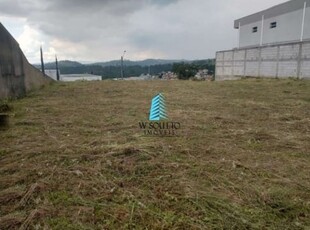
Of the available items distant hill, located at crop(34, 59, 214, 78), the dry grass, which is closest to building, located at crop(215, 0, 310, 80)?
distant hill, located at crop(34, 59, 214, 78)

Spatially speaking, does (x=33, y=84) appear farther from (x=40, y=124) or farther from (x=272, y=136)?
(x=272, y=136)

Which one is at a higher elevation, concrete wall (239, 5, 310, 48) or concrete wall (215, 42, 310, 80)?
concrete wall (239, 5, 310, 48)

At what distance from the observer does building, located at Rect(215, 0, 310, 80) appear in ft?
44.7

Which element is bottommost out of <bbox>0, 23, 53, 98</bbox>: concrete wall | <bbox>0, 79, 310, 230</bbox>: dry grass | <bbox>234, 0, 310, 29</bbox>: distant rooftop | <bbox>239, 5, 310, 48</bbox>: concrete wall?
<bbox>0, 79, 310, 230</bbox>: dry grass

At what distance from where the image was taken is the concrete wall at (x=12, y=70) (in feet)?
20.6

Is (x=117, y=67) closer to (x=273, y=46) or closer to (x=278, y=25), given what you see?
(x=278, y=25)

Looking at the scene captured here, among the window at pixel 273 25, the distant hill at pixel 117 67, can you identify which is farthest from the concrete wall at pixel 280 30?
the distant hill at pixel 117 67

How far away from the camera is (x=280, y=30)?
19062mm

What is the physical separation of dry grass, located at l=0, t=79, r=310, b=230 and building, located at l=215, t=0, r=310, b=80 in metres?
11.2

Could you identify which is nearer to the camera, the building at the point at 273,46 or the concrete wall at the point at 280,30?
the building at the point at 273,46

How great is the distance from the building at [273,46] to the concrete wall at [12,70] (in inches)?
500

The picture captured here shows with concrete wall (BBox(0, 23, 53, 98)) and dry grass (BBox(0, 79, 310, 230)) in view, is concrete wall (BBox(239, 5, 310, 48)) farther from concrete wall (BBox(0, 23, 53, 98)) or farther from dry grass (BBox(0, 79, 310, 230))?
concrete wall (BBox(0, 23, 53, 98))

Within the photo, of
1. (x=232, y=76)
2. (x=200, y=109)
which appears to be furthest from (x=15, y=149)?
(x=232, y=76)

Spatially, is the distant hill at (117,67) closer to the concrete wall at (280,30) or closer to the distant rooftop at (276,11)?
the concrete wall at (280,30)
